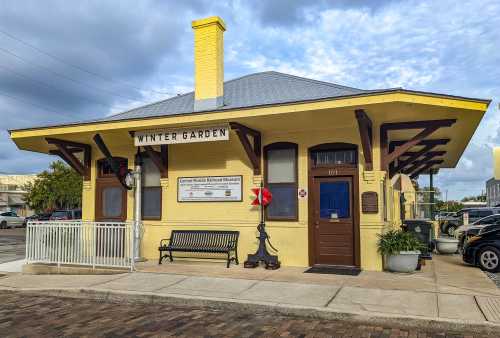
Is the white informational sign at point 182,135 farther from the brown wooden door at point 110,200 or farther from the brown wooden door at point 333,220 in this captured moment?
the brown wooden door at point 333,220

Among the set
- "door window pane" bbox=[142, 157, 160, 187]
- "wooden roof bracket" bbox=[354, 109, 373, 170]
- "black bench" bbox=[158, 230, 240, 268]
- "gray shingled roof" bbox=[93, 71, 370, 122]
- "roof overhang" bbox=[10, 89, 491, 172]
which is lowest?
"black bench" bbox=[158, 230, 240, 268]

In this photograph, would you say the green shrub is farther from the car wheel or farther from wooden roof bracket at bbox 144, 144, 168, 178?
wooden roof bracket at bbox 144, 144, 168, 178

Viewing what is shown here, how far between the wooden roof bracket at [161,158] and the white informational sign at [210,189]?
20.7 inches

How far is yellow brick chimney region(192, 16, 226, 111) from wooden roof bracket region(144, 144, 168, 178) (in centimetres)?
159

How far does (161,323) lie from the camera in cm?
641

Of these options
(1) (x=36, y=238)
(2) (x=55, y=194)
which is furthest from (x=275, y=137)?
(2) (x=55, y=194)

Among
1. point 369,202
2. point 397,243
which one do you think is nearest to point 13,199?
point 369,202

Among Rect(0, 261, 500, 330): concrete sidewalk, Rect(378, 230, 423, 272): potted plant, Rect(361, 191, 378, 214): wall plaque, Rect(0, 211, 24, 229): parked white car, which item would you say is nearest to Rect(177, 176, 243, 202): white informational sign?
Rect(0, 261, 500, 330): concrete sidewalk

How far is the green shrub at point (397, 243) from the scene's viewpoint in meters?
9.45

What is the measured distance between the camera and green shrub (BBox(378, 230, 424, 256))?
9.45 meters

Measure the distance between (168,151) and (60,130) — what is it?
114 inches

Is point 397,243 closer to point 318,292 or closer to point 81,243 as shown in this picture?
point 318,292

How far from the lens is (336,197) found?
10539mm

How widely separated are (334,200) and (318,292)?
3.24 m
